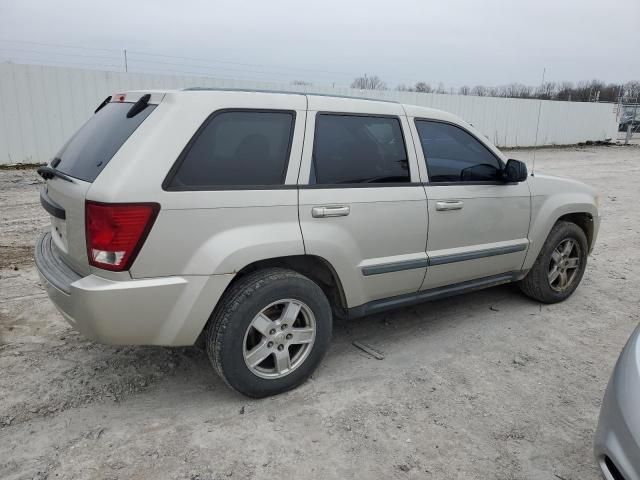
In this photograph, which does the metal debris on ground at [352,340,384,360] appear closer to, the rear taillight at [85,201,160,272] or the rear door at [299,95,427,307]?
the rear door at [299,95,427,307]

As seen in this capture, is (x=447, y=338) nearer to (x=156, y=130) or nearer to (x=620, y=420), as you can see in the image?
(x=620, y=420)

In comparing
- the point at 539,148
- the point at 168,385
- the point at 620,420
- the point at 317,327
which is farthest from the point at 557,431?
the point at 539,148

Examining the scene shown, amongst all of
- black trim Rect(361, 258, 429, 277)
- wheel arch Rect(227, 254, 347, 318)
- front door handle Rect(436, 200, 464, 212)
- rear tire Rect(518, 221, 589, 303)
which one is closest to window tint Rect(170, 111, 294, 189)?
wheel arch Rect(227, 254, 347, 318)

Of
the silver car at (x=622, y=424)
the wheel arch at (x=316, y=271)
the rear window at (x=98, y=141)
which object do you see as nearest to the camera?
the silver car at (x=622, y=424)

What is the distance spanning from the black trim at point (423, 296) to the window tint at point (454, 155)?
0.85 m

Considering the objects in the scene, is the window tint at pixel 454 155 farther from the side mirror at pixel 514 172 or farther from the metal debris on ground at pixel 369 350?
the metal debris on ground at pixel 369 350

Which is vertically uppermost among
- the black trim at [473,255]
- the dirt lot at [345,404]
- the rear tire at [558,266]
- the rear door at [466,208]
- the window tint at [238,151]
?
the window tint at [238,151]

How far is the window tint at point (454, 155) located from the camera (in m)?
3.73

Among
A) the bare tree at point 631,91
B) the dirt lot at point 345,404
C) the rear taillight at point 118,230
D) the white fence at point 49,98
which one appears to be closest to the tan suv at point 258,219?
the rear taillight at point 118,230

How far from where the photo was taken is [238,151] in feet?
9.57

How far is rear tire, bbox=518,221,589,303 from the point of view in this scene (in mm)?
4598

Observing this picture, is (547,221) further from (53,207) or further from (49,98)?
(49,98)

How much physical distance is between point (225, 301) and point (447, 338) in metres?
2.01

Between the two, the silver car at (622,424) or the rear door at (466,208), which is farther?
the rear door at (466,208)
